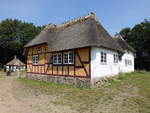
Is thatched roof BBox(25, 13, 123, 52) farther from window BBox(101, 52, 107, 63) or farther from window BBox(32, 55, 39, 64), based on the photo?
window BBox(32, 55, 39, 64)

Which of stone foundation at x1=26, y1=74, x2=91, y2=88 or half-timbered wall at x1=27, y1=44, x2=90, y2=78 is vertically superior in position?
half-timbered wall at x1=27, y1=44, x2=90, y2=78

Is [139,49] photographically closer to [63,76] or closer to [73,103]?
[63,76]

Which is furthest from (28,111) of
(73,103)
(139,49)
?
(139,49)

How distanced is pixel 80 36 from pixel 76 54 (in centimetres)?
180

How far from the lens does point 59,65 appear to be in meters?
15.5

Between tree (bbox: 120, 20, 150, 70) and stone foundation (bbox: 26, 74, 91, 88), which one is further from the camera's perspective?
tree (bbox: 120, 20, 150, 70)

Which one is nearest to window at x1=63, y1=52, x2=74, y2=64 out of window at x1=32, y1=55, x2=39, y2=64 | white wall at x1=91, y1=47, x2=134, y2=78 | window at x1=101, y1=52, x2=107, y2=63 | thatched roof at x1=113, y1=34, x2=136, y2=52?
white wall at x1=91, y1=47, x2=134, y2=78

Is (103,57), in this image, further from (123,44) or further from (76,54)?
(123,44)

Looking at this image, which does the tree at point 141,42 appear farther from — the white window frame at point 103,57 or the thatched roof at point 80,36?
the white window frame at point 103,57

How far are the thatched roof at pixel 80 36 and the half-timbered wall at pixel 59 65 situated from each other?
0.68 m

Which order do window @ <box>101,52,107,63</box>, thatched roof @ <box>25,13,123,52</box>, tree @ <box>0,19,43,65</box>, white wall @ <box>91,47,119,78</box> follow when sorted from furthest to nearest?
tree @ <box>0,19,43,65</box>, window @ <box>101,52,107,63</box>, thatched roof @ <box>25,13,123,52</box>, white wall @ <box>91,47,119,78</box>

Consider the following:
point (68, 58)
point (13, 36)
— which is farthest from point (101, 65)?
point (13, 36)

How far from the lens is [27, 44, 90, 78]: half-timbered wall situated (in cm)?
1304

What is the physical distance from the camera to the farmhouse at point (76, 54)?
12.9 m
